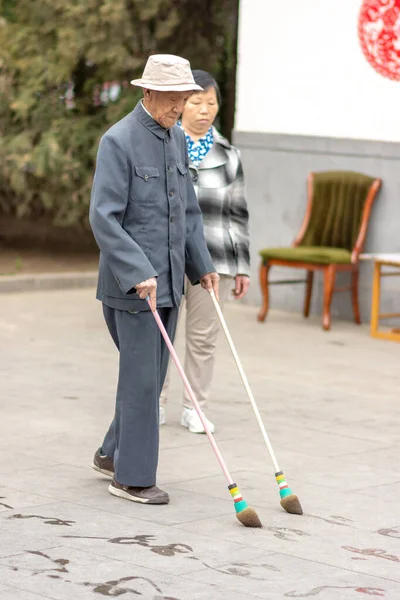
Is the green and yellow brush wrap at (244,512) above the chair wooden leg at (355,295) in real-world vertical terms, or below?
above

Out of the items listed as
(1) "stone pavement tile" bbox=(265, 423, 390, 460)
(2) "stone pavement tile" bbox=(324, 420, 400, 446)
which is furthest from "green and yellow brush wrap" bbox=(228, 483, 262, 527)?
(2) "stone pavement tile" bbox=(324, 420, 400, 446)

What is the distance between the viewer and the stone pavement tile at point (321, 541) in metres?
4.70

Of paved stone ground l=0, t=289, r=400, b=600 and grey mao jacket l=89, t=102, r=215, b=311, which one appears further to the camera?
grey mao jacket l=89, t=102, r=215, b=311

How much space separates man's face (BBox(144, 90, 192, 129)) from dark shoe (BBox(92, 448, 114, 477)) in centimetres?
145

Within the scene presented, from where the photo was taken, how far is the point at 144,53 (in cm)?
1416

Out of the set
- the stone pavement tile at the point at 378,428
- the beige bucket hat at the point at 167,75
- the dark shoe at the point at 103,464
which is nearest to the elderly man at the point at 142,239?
the beige bucket hat at the point at 167,75

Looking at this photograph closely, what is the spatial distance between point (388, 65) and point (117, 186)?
228 inches

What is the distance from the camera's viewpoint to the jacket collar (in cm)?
548

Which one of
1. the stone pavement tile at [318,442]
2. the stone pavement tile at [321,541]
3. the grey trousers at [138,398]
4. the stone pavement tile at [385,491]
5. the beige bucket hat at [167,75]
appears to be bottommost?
the stone pavement tile at [318,442]

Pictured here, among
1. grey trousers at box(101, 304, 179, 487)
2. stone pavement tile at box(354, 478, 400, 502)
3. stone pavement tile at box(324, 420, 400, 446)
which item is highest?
grey trousers at box(101, 304, 179, 487)

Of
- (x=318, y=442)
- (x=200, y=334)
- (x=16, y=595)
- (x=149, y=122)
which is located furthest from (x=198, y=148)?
(x=16, y=595)

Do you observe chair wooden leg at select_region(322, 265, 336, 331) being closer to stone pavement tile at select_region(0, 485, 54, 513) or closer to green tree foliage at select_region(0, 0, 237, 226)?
green tree foliage at select_region(0, 0, 237, 226)

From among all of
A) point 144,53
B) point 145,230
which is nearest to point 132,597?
point 145,230

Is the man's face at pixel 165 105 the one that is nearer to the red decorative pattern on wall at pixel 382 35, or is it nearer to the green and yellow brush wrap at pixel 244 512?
the green and yellow brush wrap at pixel 244 512
